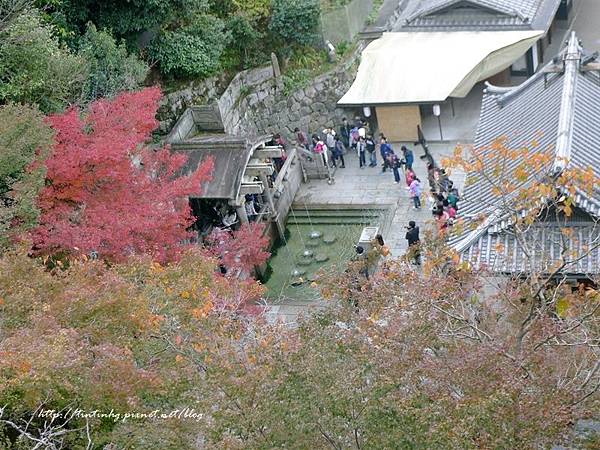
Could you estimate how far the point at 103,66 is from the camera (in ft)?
73.4

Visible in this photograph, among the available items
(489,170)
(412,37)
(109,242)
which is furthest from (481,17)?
(109,242)

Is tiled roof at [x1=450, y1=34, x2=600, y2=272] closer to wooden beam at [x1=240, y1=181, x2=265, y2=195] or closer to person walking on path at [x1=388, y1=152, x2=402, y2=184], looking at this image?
person walking on path at [x1=388, y1=152, x2=402, y2=184]

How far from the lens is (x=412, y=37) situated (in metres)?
29.0

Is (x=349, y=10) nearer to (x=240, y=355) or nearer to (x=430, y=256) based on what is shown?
(x=430, y=256)

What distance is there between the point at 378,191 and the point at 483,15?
829 cm

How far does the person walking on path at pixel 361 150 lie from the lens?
86.9 ft

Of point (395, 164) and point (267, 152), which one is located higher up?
point (267, 152)

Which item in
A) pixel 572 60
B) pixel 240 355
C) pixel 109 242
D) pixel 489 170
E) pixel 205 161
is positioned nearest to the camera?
pixel 240 355

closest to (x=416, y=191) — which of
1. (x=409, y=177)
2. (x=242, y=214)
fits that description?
(x=409, y=177)

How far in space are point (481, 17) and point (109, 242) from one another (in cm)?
1800

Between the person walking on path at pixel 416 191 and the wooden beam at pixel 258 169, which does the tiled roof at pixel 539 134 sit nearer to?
the person walking on path at pixel 416 191

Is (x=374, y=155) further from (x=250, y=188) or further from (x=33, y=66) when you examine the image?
(x=33, y=66)

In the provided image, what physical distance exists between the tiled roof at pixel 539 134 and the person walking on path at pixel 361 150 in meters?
5.52

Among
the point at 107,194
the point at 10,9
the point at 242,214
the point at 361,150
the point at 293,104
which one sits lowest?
the point at 361,150
